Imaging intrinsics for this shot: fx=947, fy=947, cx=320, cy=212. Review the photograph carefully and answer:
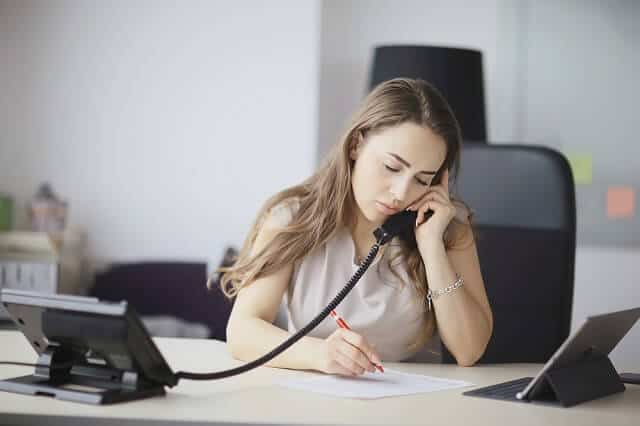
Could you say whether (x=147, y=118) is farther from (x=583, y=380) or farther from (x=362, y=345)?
(x=583, y=380)

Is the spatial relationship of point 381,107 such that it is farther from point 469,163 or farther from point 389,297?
point 469,163

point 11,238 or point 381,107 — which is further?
point 11,238

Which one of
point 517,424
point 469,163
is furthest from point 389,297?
point 517,424

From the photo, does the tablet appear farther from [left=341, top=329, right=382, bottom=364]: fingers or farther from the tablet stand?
[left=341, top=329, right=382, bottom=364]: fingers

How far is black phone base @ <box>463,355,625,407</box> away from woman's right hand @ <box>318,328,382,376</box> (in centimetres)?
17

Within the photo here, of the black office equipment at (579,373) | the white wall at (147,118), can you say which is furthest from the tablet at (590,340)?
the white wall at (147,118)

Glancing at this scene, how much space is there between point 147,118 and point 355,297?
2013 millimetres

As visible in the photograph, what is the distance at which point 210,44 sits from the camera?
3717 millimetres

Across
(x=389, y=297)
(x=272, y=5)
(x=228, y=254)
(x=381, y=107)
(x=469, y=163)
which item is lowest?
(x=228, y=254)

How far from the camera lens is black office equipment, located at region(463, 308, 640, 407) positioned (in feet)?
4.69

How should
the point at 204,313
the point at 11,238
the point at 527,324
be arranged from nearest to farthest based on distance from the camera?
1. the point at 527,324
2. the point at 11,238
3. the point at 204,313

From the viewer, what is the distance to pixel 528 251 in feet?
7.34

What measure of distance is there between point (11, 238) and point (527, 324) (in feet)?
6.36

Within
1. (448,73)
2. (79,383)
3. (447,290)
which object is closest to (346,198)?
(447,290)
